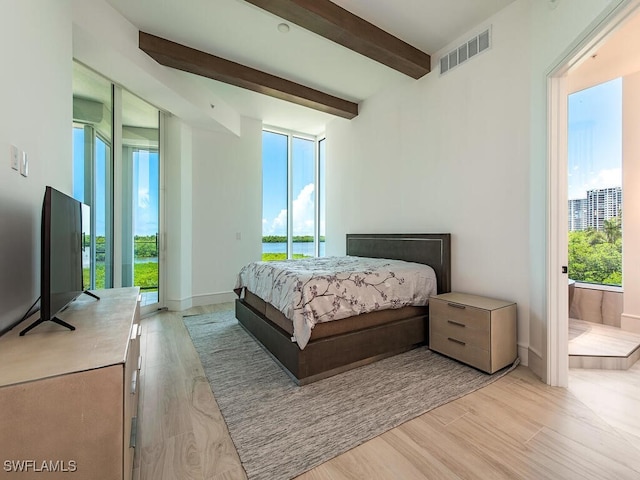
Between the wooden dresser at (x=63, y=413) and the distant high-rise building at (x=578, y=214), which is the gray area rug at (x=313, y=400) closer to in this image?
the wooden dresser at (x=63, y=413)

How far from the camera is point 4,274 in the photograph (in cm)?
130

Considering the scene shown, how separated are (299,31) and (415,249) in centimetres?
267

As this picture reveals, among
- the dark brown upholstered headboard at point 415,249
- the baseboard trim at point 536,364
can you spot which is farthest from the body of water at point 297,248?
the baseboard trim at point 536,364

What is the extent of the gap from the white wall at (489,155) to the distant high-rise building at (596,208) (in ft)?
5.71

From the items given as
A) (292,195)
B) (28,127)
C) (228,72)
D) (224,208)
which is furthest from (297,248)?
(28,127)

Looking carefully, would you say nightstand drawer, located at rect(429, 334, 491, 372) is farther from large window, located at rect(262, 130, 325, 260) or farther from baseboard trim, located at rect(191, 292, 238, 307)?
large window, located at rect(262, 130, 325, 260)

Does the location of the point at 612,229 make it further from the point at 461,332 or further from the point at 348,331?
the point at 348,331

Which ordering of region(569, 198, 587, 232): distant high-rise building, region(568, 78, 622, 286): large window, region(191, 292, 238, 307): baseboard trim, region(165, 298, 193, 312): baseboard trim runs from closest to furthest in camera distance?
region(568, 78, 622, 286): large window
region(569, 198, 587, 232): distant high-rise building
region(165, 298, 193, 312): baseboard trim
region(191, 292, 238, 307): baseboard trim

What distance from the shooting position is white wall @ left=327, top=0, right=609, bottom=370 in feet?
7.30

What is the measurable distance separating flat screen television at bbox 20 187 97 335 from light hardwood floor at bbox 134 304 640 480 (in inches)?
33.7

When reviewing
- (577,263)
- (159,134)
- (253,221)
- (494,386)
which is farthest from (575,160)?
(159,134)

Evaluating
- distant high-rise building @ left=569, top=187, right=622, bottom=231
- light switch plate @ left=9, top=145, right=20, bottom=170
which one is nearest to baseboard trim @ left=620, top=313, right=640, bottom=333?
distant high-rise building @ left=569, top=187, right=622, bottom=231

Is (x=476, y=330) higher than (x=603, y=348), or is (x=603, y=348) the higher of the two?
(x=476, y=330)

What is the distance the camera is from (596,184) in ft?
10.9
